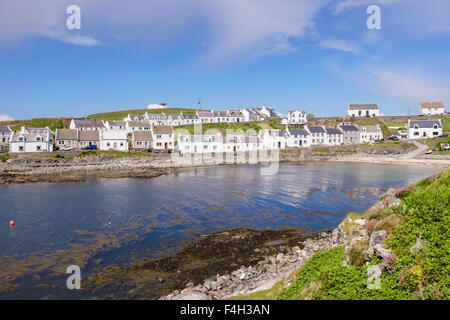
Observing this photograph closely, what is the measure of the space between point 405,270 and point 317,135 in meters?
102

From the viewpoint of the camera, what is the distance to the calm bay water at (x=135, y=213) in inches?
787

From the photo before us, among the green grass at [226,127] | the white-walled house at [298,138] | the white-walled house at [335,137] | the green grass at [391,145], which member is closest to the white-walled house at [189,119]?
the green grass at [226,127]

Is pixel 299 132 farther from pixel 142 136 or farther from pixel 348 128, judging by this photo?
pixel 142 136

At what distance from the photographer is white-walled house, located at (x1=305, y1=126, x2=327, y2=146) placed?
106750mm

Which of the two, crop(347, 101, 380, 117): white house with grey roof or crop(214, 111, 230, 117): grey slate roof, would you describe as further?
crop(347, 101, 380, 117): white house with grey roof

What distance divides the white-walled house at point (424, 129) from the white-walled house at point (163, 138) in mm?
82322

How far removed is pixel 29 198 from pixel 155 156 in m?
40.6

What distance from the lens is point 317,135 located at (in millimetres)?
107062

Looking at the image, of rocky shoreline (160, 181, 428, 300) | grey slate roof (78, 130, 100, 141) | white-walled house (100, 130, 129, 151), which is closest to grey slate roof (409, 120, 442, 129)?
white-walled house (100, 130, 129, 151)

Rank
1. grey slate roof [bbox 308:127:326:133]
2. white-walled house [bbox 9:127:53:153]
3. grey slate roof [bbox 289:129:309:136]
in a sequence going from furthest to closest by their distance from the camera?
grey slate roof [bbox 308:127:326:133] → grey slate roof [bbox 289:129:309:136] → white-walled house [bbox 9:127:53:153]

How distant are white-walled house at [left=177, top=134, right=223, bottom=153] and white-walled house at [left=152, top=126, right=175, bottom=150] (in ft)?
25.0

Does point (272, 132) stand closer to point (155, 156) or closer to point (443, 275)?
point (155, 156)

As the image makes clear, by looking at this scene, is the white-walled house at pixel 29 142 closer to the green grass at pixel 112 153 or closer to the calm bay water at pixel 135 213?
the green grass at pixel 112 153

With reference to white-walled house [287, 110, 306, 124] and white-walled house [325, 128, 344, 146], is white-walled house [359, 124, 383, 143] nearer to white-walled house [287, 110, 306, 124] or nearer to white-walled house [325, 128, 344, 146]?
white-walled house [325, 128, 344, 146]
